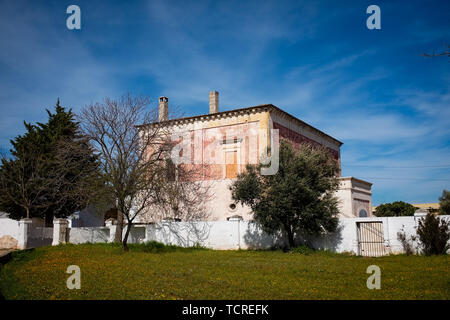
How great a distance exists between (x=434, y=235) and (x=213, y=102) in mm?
17646

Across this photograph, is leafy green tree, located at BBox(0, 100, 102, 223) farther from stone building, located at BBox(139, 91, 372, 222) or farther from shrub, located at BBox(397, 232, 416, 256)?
shrub, located at BBox(397, 232, 416, 256)

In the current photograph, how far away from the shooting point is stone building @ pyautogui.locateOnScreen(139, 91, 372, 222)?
2530 cm

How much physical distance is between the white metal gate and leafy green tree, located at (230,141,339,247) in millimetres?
1479

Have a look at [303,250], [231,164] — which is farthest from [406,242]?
[231,164]

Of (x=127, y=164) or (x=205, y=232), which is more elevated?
(x=127, y=164)

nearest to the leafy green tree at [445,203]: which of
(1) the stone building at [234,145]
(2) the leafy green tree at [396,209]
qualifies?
(2) the leafy green tree at [396,209]

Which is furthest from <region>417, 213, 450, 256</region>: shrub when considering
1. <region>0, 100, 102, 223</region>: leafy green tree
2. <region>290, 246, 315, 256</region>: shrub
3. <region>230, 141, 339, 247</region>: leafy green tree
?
<region>0, 100, 102, 223</region>: leafy green tree

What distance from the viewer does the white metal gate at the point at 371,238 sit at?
714 inches

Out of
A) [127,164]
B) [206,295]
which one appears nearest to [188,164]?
[127,164]

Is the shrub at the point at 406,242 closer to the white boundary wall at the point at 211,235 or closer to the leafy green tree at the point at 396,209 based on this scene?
the white boundary wall at the point at 211,235

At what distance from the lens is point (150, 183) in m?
18.2

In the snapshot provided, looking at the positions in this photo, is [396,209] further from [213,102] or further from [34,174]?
[34,174]
